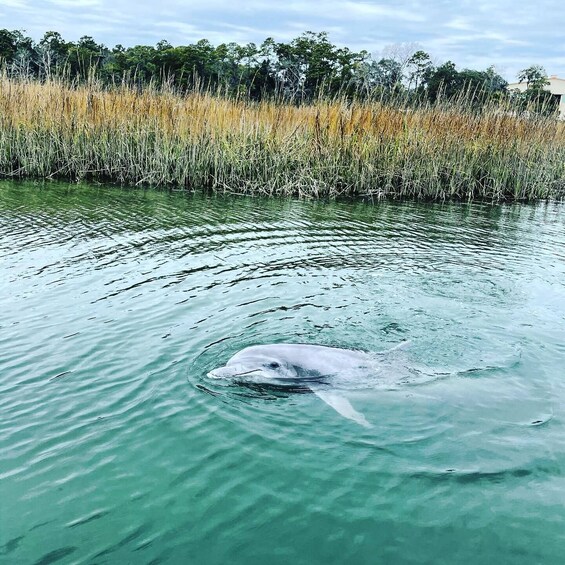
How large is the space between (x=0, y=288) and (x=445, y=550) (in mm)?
4917

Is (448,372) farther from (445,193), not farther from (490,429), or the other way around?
(445,193)

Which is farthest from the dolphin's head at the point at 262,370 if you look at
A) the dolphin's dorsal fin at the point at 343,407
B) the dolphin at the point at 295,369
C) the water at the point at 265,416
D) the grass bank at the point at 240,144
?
the grass bank at the point at 240,144

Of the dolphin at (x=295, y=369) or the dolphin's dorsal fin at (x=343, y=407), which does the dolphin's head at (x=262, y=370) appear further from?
the dolphin's dorsal fin at (x=343, y=407)

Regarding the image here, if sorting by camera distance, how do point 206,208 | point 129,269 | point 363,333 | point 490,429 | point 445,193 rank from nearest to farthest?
point 490,429 → point 363,333 → point 129,269 → point 206,208 → point 445,193

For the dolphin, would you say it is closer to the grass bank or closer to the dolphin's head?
the dolphin's head

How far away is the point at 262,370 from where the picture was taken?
4141 millimetres

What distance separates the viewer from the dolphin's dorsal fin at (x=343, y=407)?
373 cm

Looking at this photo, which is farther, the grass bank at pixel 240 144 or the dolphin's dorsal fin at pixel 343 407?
the grass bank at pixel 240 144

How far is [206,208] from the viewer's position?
426 inches

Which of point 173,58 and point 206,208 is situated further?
point 173,58

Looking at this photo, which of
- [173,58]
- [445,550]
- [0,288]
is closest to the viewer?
[445,550]

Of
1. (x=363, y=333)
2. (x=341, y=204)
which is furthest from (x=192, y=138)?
(x=363, y=333)

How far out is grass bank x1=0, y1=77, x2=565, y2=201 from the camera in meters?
12.6

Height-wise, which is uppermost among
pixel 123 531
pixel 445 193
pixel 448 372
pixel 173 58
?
pixel 173 58
